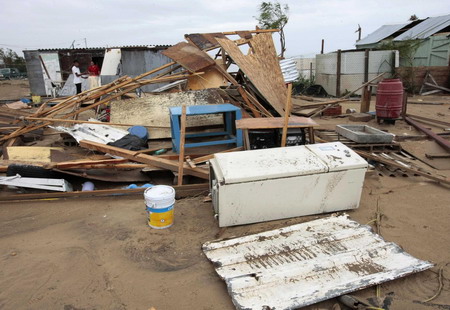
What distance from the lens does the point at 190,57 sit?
7719 mm

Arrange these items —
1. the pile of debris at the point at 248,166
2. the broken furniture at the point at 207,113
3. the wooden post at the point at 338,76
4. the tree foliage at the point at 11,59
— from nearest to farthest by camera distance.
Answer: the pile of debris at the point at 248,166, the broken furniture at the point at 207,113, the wooden post at the point at 338,76, the tree foliage at the point at 11,59

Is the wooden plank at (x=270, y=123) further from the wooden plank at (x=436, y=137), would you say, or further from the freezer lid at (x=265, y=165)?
the wooden plank at (x=436, y=137)

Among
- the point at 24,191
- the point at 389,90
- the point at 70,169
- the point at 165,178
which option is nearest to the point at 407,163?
the point at 389,90

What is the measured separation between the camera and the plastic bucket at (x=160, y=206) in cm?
344

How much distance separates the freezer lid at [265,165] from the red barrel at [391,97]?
17.7ft

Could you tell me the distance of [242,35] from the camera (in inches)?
329

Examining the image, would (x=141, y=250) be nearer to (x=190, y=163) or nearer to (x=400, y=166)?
(x=190, y=163)

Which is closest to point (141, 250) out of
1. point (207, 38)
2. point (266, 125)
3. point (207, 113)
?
point (266, 125)

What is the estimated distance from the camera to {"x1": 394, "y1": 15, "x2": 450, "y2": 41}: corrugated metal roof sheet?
17097 millimetres

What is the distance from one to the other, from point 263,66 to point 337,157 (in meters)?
4.37

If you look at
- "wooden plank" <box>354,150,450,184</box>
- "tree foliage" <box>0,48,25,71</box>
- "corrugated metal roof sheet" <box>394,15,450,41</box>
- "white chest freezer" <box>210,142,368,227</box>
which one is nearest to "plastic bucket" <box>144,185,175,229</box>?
"white chest freezer" <box>210,142,368,227</box>

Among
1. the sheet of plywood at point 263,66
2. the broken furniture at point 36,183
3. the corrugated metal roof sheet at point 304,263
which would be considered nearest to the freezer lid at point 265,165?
the corrugated metal roof sheet at point 304,263

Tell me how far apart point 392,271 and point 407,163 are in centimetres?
345

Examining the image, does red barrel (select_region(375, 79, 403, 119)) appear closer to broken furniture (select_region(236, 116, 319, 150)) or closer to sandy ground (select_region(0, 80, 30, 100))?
broken furniture (select_region(236, 116, 319, 150))
